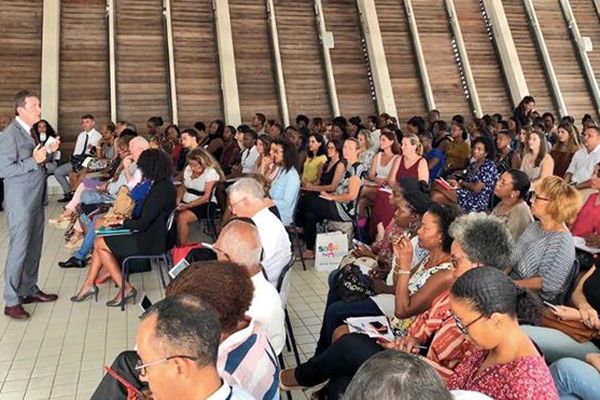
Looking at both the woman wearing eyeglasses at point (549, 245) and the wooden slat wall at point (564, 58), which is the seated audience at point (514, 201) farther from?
the wooden slat wall at point (564, 58)

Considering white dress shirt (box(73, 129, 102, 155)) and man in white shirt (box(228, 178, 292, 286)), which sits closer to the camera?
man in white shirt (box(228, 178, 292, 286))

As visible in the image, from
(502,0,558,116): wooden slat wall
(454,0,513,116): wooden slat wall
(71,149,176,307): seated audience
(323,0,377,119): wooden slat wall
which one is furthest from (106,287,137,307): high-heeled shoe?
(502,0,558,116): wooden slat wall

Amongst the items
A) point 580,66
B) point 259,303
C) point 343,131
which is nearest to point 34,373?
point 259,303

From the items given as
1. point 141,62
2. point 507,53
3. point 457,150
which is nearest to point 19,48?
point 141,62

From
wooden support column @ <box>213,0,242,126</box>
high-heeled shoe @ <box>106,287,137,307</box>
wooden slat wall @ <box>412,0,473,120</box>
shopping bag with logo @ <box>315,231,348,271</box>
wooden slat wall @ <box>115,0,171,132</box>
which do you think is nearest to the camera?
high-heeled shoe @ <box>106,287,137,307</box>

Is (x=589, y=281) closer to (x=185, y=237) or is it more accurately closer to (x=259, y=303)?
(x=259, y=303)

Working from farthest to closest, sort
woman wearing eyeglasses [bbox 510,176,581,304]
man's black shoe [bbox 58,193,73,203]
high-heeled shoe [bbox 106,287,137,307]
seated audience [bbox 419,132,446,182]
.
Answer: man's black shoe [bbox 58,193,73,203]
seated audience [bbox 419,132,446,182]
high-heeled shoe [bbox 106,287,137,307]
woman wearing eyeglasses [bbox 510,176,581,304]

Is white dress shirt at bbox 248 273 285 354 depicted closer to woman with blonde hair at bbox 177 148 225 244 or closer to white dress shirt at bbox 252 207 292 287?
white dress shirt at bbox 252 207 292 287

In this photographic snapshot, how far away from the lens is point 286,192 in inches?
204

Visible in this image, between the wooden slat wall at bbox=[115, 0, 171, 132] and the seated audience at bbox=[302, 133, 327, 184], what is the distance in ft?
12.8

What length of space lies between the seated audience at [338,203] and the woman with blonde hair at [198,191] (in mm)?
1070

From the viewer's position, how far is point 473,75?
10766 millimetres

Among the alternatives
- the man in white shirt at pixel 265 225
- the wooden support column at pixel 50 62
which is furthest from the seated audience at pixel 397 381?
the wooden support column at pixel 50 62

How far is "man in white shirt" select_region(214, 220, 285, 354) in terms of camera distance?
2395 mm
